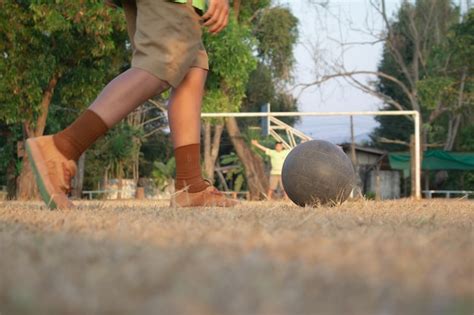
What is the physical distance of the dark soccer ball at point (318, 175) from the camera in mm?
4734

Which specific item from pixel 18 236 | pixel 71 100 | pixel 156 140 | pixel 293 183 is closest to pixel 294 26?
pixel 156 140

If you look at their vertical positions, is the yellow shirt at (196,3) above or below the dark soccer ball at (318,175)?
above

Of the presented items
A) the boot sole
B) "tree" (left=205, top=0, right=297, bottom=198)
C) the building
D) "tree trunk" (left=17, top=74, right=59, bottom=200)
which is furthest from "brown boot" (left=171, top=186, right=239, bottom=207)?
the building

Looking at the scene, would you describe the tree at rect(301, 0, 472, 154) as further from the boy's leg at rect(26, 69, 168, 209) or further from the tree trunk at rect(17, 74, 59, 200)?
the boy's leg at rect(26, 69, 168, 209)

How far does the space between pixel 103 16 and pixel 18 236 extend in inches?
407

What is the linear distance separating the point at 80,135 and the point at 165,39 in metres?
0.70

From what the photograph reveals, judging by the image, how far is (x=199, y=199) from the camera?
4.04m

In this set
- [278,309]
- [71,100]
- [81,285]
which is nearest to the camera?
[278,309]

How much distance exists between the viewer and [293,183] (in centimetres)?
488

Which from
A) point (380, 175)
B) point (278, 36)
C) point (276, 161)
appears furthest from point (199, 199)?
point (380, 175)

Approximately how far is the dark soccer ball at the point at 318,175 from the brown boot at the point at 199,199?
0.90m

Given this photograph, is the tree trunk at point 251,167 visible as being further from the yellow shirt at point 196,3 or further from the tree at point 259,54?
the yellow shirt at point 196,3

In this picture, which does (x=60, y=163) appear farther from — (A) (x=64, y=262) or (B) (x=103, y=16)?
(B) (x=103, y=16)

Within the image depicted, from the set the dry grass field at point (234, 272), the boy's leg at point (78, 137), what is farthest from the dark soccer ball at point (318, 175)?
the dry grass field at point (234, 272)
